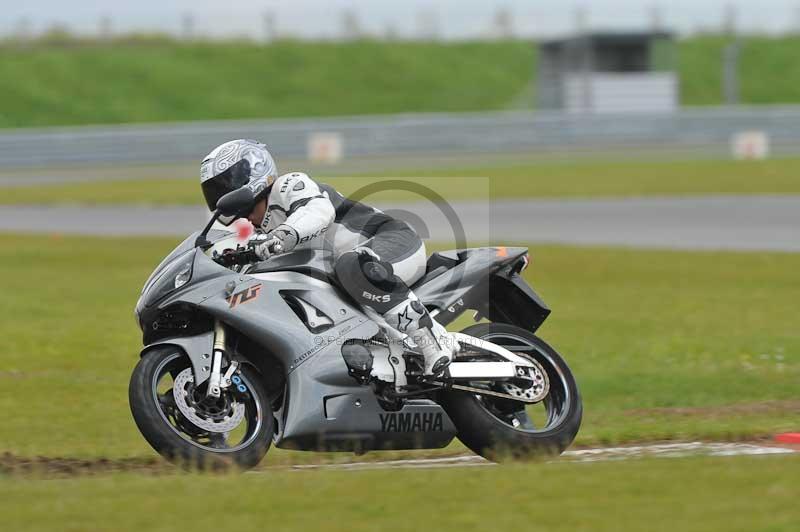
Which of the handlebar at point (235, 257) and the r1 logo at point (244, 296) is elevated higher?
the handlebar at point (235, 257)

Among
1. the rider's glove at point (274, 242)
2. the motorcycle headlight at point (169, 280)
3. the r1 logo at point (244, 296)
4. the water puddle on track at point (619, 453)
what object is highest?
the rider's glove at point (274, 242)

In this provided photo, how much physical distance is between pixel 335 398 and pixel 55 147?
99.5 feet

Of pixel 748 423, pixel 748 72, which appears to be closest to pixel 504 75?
pixel 748 72

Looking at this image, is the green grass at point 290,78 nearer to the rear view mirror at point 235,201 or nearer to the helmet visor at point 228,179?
the helmet visor at point 228,179

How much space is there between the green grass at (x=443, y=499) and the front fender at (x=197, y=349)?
588mm

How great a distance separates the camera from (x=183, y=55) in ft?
186

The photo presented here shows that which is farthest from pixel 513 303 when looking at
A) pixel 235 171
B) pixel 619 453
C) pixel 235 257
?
pixel 235 171

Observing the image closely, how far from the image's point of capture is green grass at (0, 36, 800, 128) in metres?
49.2

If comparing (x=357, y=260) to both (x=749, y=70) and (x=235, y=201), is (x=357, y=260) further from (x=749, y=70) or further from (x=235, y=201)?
(x=749, y=70)

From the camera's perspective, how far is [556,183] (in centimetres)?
2972

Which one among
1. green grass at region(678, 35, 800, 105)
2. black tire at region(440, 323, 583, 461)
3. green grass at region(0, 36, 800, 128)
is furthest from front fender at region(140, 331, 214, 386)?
green grass at region(678, 35, 800, 105)

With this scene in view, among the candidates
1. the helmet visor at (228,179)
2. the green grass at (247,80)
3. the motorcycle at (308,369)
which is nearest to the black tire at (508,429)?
→ the motorcycle at (308,369)

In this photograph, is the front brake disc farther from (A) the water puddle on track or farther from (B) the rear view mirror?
(B) the rear view mirror

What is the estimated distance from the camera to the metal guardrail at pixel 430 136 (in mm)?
35562
